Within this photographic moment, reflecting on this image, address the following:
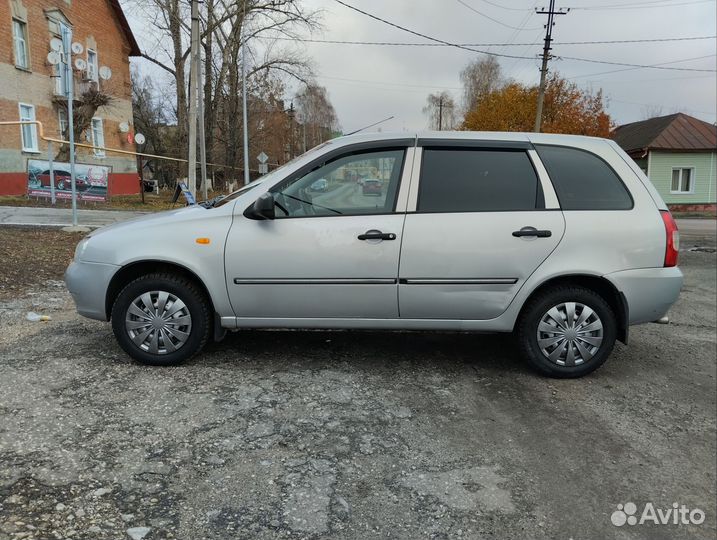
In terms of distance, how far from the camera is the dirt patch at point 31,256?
7.13 m

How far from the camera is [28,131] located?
23.3 metres

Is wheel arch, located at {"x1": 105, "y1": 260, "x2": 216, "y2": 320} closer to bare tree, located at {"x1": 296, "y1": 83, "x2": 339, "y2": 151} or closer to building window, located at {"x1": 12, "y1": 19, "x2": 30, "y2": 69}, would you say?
building window, located at {"x1": 12, "y1": 19, "x2": 30, "y2": 69}

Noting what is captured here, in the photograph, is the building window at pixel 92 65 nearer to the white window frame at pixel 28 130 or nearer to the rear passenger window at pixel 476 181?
the white window frame at pixel 28 130

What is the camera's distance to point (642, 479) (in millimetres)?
3010

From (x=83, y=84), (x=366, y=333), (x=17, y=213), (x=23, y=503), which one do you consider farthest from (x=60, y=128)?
(x=23, y=503)

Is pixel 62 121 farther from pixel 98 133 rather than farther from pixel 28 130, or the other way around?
pixel 98 133

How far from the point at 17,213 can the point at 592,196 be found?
14.4 metres

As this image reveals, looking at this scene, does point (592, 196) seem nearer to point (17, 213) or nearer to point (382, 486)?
point (382, 486)

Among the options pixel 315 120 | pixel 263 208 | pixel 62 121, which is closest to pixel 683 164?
pixel 62 121

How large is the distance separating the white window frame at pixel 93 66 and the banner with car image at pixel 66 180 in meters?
11.5

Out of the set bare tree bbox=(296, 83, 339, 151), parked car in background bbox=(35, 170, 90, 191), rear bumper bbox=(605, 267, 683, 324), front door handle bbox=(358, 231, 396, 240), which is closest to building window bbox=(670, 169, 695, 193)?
parked car in background bbox=(35, 170, 90, 191)

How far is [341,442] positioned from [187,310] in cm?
166
